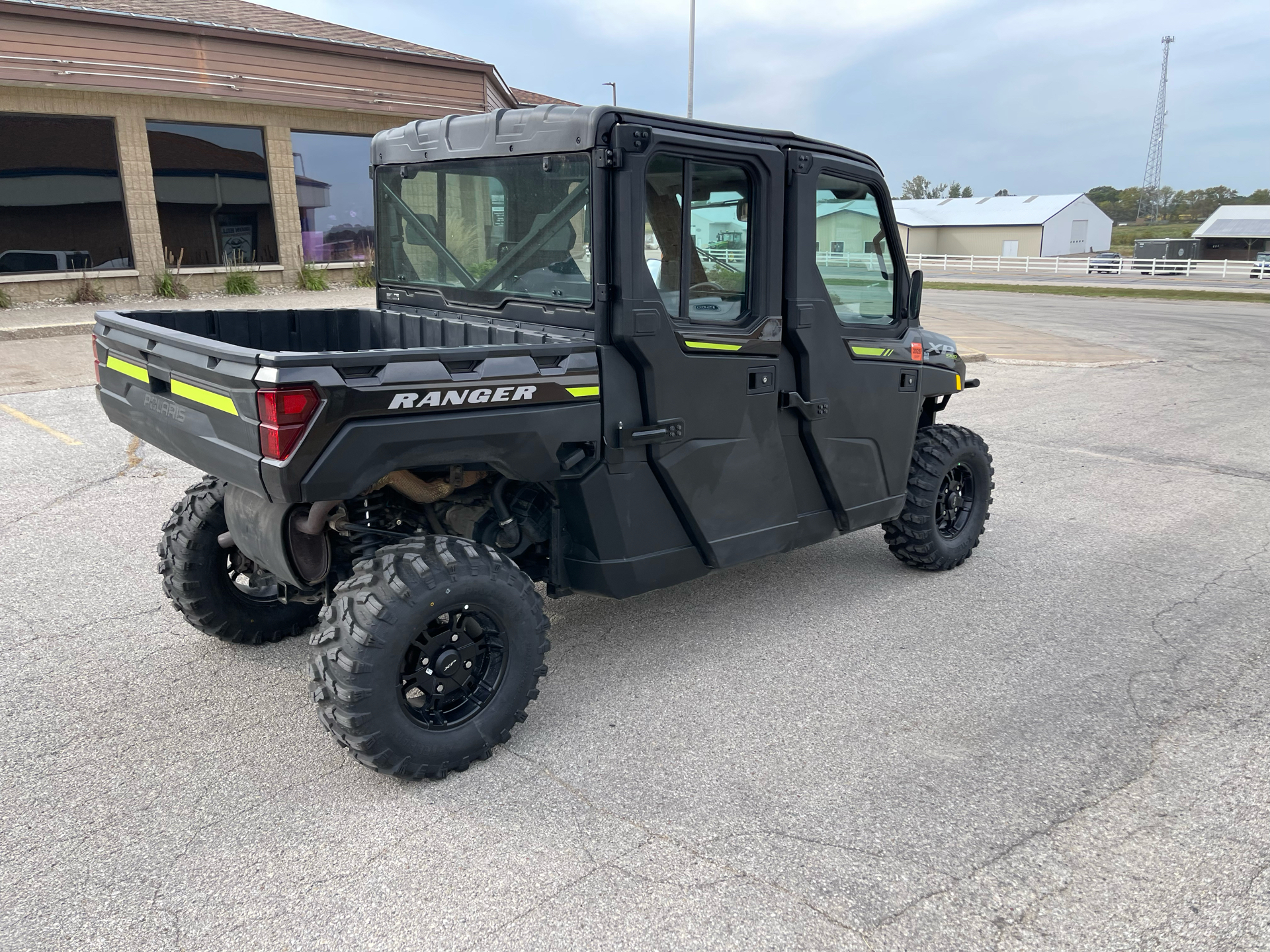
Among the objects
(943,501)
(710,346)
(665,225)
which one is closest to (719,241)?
(665,225)

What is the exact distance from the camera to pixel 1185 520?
6.39m

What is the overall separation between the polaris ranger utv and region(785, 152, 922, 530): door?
2 cm

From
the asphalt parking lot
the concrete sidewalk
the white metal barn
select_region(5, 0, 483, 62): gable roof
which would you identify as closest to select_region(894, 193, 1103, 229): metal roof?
the white metal barn

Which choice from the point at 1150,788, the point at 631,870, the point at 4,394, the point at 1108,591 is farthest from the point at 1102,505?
the point at 4,394

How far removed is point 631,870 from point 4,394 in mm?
9337

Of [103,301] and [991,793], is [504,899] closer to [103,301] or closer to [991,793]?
[991,793]

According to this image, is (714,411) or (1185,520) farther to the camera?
(1185,520)

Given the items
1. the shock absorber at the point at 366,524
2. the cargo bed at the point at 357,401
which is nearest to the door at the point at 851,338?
the cargo bed at the point at 357,401

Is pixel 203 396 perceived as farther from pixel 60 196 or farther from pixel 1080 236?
pixel 1080 236

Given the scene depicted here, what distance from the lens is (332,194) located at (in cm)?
1808

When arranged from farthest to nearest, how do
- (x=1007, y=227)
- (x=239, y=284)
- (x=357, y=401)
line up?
1. (x=1007, y=227)
2. (x=239, y=284)
3. (x=357, y=401)

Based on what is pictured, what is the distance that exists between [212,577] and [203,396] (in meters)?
1.24

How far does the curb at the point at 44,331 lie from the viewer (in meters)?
12.4

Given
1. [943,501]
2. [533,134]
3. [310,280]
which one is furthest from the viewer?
[310,280]
